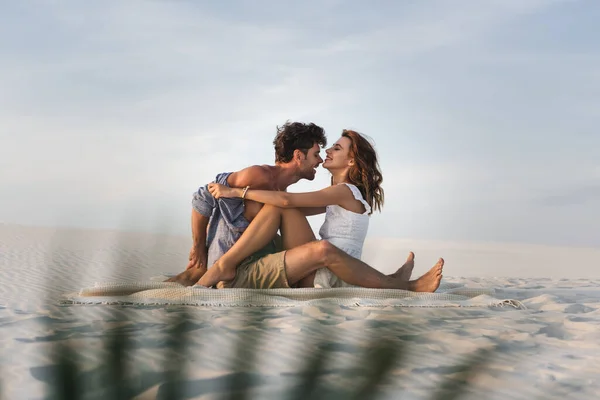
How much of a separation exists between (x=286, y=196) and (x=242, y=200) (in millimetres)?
487

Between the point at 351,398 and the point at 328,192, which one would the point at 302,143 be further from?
the point at 351,398

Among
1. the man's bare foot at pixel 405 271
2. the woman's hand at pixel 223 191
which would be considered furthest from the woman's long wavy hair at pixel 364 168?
the woman's hand at pixel 223 191

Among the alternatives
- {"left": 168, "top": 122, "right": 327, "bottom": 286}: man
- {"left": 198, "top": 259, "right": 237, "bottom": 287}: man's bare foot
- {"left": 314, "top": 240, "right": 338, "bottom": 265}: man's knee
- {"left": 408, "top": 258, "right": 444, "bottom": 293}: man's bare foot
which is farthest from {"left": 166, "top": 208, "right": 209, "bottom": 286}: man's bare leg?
{"left": 408, "top": 258, "right": 444, "bottom": 293}: man's bare foot

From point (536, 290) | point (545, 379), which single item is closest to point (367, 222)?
point (536, 290)

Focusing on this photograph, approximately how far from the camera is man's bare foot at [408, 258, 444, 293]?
190 inches

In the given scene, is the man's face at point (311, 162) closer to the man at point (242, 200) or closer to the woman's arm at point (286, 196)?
the man at point (242, 200)

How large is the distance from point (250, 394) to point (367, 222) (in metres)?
4.73

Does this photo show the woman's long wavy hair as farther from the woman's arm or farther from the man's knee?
the man's knee

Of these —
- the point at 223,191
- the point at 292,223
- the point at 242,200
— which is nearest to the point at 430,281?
the point at 292,223

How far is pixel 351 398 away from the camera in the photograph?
604mm

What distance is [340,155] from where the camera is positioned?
17.6 feet

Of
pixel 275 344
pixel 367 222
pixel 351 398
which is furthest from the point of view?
pixel 367 222

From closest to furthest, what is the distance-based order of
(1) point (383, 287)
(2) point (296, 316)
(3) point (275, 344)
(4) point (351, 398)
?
(4) point (351, 398) < (3) point (275, 344) < (2) point (296, 316) < (1) point (383, 287)

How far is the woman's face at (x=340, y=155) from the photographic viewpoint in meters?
5.38
